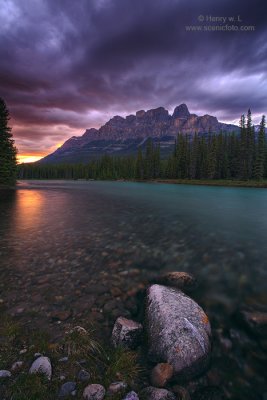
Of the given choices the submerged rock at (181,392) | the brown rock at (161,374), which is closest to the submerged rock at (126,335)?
the brown rock at (161,374)

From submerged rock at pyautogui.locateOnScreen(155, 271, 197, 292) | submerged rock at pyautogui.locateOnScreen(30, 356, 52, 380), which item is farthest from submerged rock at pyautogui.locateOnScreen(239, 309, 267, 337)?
submerged rock at pyautogui.locateOnScreen(30, 356, 52, 380)

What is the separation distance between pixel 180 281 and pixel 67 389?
4.52 meters

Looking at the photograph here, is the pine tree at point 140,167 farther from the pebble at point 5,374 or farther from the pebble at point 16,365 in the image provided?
the pebble at point 5,374

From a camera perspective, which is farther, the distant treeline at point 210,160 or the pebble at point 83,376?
the distant treeline at point 210,160

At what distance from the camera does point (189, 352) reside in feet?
13.7

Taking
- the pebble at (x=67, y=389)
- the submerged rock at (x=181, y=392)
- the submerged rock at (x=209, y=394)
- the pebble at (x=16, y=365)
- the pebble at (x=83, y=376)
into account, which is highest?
the pebble at (x=16, y=365)

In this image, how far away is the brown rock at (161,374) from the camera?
3.80 meters

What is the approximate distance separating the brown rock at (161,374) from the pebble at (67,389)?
4.40ft

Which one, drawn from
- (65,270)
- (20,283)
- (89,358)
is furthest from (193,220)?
(89,358)

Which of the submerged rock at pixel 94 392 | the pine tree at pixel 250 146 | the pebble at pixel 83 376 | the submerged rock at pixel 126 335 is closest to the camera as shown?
the submerged rock at pixel 94 392

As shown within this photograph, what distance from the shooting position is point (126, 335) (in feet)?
15.4

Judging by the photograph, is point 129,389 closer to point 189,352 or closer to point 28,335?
point 189,352

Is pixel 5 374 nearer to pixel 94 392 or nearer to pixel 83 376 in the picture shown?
pixel 83 376

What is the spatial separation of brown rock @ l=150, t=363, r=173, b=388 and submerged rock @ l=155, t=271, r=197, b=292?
310cm
